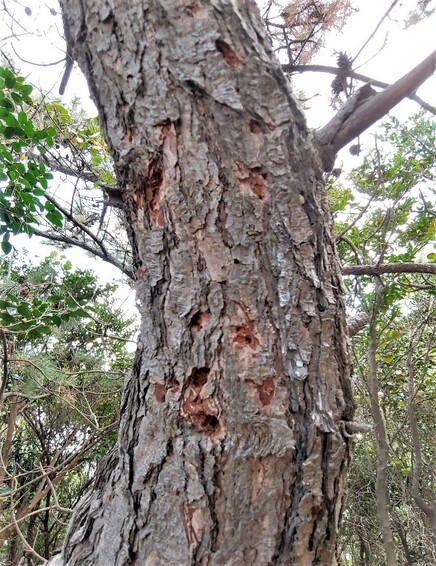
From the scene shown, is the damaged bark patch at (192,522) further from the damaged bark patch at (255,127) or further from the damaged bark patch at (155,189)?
the damaged bark patch at (255,127)

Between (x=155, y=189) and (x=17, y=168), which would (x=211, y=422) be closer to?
(x=155, y=189)

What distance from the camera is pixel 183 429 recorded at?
0.50 meters

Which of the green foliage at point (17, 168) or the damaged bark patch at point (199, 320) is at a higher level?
the green foliage at point (17, 168)

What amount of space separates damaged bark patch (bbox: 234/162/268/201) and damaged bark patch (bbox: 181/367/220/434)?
0.22m

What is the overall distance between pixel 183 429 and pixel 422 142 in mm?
1974

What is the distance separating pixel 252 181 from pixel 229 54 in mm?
169

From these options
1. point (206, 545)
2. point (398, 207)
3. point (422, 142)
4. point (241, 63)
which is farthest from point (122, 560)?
point (422, 142)

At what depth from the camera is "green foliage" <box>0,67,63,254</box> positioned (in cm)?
118

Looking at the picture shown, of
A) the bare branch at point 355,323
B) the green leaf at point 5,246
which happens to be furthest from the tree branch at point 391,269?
the green leaf at point 5,246

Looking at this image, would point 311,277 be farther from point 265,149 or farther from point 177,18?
point 177,18

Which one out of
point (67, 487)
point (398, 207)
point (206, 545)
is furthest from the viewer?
point (67, 487)

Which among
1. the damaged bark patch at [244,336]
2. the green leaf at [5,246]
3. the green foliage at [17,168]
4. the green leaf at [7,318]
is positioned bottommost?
the damaged bark patch at [244,336]

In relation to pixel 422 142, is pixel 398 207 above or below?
below

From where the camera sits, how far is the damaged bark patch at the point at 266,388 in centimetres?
49
